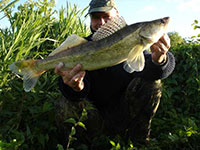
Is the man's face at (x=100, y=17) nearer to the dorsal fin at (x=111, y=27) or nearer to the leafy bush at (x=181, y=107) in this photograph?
the dorsal fin at (x=111, y=27)

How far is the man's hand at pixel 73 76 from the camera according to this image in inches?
80.2

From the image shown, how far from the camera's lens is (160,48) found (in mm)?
1984

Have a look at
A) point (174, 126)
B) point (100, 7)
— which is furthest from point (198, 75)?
point (100, 7)

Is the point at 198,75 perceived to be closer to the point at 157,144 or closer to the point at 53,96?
the point at 157,144

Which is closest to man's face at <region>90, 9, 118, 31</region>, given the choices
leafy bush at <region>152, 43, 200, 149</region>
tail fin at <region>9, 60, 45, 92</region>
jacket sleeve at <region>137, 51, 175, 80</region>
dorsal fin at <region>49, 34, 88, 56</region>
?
jacket sleeve at <region>137, 51, 175, 80</region>

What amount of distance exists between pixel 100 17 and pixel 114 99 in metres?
1.14

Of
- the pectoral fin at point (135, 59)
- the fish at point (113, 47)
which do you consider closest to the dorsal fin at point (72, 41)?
the fish at point (113, 47)

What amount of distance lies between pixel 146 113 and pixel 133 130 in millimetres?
278

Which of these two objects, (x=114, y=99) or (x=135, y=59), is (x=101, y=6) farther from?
(x=135, y=59)

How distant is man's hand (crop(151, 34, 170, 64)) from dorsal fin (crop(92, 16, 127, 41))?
0.36m

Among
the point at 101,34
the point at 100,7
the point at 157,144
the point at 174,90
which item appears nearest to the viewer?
the point at 101,34

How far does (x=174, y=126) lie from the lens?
2.70 m

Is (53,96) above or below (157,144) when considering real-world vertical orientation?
above

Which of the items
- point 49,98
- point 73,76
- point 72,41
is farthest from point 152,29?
point 49,98
